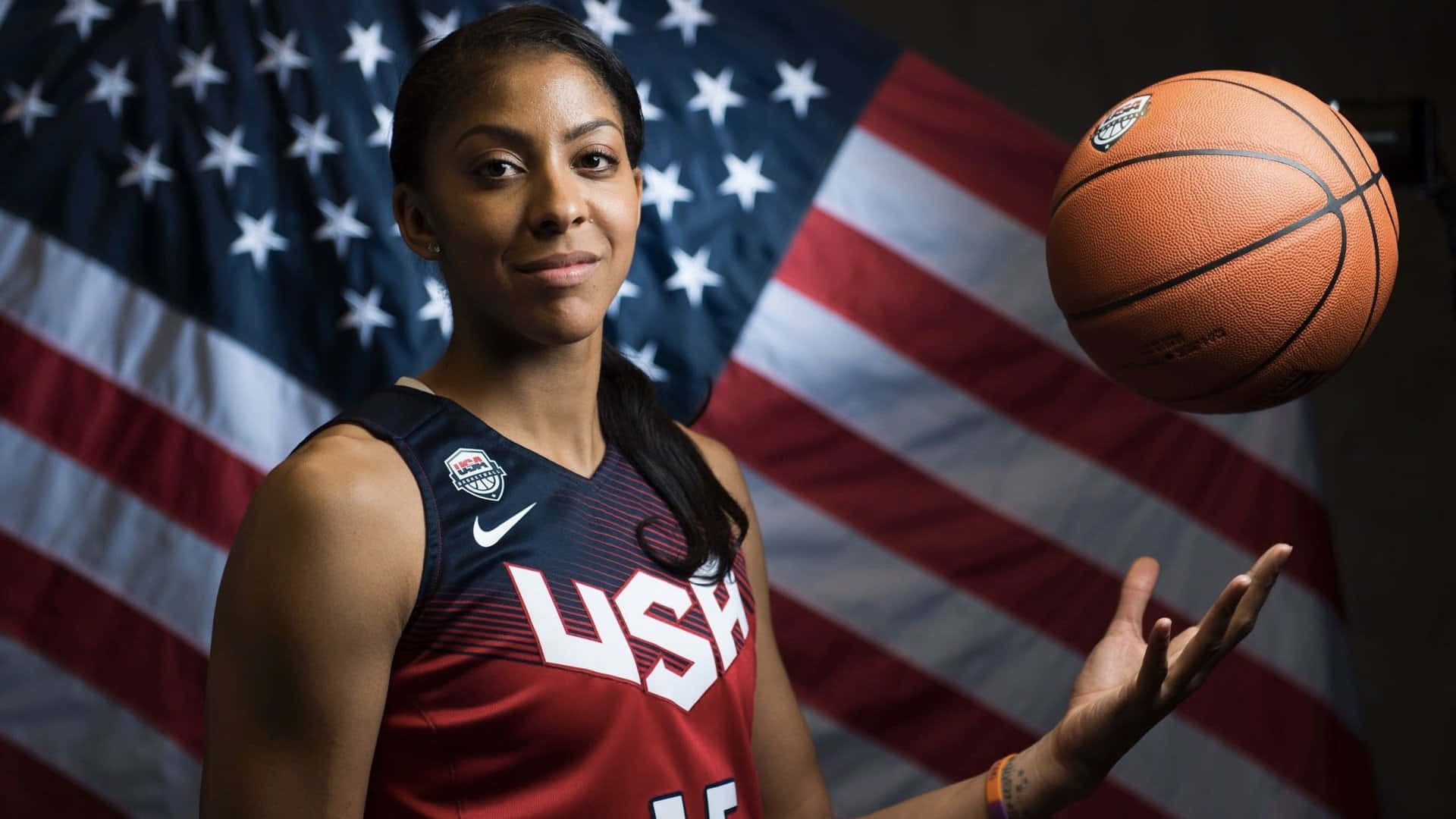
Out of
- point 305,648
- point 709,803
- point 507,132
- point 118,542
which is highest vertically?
point 507,132

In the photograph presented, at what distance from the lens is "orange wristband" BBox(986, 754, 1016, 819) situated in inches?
53.1

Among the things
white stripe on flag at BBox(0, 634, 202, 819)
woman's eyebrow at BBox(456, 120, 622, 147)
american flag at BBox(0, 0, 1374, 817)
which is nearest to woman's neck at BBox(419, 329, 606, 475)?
woman's eyebrow at BBox(456, 120, 622, 147)

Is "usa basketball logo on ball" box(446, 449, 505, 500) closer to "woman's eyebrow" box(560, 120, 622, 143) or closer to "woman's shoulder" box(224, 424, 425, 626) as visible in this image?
"woman's shoulder" box(224, 424, 425, 626)

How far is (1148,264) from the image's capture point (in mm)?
1243

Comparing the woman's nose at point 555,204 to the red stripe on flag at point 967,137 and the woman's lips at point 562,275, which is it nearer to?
the woman's lips at point 562,275

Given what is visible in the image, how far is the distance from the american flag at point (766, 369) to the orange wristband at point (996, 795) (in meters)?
0.91

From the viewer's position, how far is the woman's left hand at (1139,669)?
1.08m

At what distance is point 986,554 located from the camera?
232 cm

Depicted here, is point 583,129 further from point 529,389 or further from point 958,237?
point 958,237

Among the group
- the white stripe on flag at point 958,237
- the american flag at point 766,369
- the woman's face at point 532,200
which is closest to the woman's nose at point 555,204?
the woman's face at point 532,200

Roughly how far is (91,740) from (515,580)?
137cm

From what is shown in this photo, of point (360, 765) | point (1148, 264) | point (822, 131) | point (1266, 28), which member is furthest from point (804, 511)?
point (1266, 28)

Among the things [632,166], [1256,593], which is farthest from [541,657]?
[1256,593]

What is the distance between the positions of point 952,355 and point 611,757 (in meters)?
1.36
